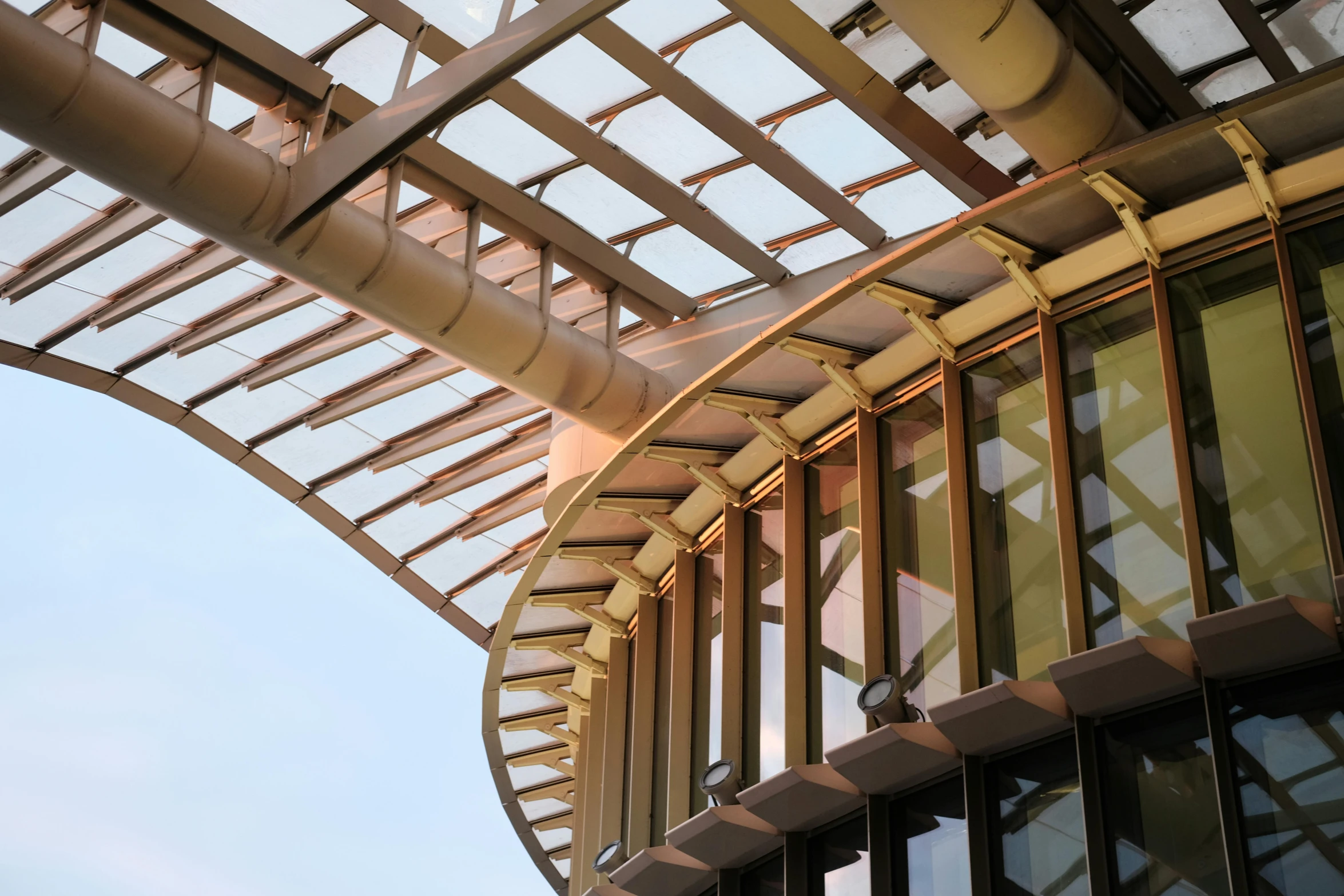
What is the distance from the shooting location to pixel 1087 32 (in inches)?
416

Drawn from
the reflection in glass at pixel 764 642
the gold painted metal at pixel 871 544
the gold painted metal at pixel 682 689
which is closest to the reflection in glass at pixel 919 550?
the gold painted metal at pixel 871 544

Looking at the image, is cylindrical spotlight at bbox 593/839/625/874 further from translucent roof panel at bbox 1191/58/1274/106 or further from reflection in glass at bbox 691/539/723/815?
translucent roof panel at bbox 1191/58/1274/106

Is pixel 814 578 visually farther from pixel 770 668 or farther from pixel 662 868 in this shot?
pixel 662 868

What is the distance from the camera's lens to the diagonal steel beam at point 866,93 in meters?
10.9

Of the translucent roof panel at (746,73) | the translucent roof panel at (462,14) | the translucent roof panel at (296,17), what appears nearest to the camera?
the translucent roof panel at (746,73)

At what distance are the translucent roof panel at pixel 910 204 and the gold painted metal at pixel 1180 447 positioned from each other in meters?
4.78

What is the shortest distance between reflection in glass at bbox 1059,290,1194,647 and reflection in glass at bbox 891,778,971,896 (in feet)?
4.95

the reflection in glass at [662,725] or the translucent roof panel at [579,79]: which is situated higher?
the translucent roof panel at [579,79]

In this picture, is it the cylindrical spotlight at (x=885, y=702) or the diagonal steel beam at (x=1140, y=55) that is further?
the diagonal steel beam at (x=1140, y=55)

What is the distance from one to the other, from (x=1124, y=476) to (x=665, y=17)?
20.5 ft

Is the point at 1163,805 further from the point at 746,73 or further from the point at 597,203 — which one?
the point at 597,203

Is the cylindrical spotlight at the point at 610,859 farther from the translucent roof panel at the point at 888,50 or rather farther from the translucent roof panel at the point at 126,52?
the translucent roof panel at the point at 126,52

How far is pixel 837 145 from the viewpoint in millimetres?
13594

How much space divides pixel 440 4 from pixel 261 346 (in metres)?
7.70
